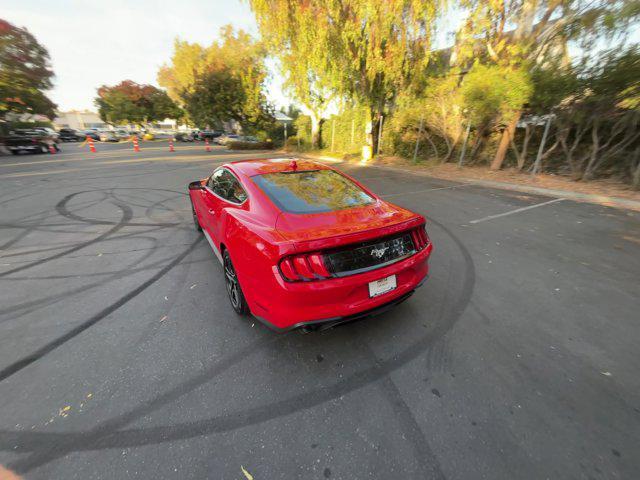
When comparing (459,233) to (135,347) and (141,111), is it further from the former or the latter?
(141,111)

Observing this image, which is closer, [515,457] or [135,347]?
[515,457]

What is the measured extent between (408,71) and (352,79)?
306 cm

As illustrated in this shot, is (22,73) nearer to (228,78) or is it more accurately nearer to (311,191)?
(228,78)

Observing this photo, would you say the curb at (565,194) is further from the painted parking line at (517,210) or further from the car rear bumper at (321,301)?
the car rear bumper at (321,301)

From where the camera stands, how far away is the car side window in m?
3.04

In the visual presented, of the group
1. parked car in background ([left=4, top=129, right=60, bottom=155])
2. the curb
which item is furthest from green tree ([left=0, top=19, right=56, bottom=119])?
the curb

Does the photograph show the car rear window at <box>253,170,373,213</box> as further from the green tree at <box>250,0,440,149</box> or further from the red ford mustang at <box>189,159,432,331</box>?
the green tree at <box>250,0,440,149</box>

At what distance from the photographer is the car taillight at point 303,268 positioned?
6.68 feet

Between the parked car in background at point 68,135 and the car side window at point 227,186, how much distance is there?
136 ft

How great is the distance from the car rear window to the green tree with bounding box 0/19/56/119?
25506mm

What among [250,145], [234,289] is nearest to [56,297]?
[234,289]

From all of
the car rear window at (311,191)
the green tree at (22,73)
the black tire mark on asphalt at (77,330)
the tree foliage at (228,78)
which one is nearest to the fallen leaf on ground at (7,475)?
the black tire mark on asphalt at (77,330)

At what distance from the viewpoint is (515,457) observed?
163 cm

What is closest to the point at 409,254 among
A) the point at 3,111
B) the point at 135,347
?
the point at 135,347
